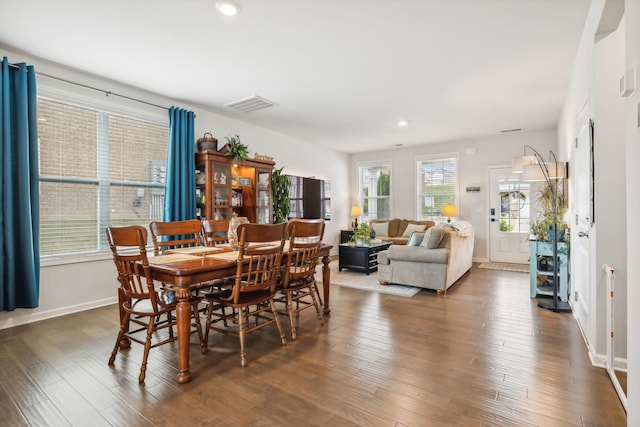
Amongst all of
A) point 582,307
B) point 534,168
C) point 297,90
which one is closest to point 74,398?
point 297,90

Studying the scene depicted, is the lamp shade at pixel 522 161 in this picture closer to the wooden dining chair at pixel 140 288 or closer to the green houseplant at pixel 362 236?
the green houseplant at pixel 362 236

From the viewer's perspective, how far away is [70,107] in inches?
143

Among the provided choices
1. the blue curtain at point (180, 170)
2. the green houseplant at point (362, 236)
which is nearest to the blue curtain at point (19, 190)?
the blue curtain at point (180, 170)

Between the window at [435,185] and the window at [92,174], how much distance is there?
5782 mm

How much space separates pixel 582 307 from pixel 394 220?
4798 mm

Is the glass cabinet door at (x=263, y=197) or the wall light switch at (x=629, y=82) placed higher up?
the wall light switch at (x=629, y=82)

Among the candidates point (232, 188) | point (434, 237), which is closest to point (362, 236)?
point (434, 237)

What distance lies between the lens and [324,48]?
3.14m

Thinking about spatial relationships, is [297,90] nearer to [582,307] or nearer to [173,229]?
[173,229]

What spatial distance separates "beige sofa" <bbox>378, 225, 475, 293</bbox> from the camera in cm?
432

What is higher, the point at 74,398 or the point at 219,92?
the point at 219,92

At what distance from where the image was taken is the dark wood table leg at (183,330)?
211cm

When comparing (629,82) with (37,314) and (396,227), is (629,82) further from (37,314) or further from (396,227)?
(396,227)

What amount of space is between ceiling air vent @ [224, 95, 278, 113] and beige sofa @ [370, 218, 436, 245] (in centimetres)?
403
